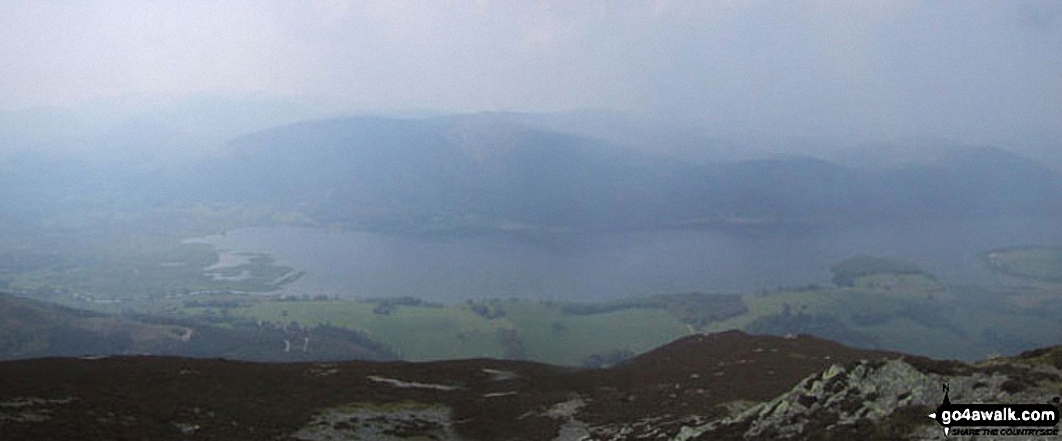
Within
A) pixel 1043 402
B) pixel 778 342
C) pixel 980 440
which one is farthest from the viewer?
pixel 778 342

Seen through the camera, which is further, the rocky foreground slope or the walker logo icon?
the rocky foreground slope

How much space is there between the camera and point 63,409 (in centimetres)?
4712

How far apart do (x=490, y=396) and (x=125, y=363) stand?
35.9 m

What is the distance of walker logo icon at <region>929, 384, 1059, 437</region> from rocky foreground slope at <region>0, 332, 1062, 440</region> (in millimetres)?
Answer: 686

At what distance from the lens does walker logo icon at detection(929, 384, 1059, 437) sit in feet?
81.9

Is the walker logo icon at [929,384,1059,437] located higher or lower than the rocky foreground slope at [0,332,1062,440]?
higher

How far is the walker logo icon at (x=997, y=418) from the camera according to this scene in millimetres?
24969

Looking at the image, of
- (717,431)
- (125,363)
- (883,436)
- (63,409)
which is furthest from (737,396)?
(125,363)

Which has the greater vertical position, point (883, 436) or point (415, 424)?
point (883, 436)

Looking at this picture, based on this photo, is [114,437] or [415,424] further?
[415,424]

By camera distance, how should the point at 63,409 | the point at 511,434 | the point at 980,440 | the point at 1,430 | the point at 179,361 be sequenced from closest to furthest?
the point at 980,440 < the point at 1,430 < the point at 63,409 < the point at 511,434 < the point at 179,361

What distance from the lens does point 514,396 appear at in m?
Answer: 66.1

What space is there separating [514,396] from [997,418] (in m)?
45.2

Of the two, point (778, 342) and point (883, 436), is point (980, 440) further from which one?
point (778, 342)
